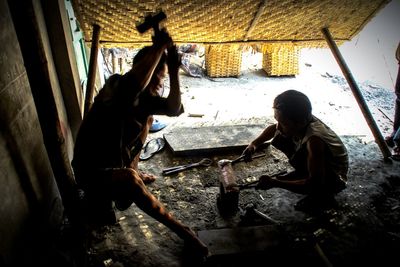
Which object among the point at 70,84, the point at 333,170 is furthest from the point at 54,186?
the point at 333,170

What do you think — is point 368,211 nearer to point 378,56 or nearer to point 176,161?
point 176,161

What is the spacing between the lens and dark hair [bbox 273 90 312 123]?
290cm

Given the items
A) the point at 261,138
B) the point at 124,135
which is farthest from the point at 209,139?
the point at 124,135

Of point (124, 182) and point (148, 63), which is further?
point (124, 182)

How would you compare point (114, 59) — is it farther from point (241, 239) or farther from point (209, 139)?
A: point (241, 239)

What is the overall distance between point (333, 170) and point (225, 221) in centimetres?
131

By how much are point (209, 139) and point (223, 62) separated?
14.8 ft

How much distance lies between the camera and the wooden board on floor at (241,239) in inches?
112

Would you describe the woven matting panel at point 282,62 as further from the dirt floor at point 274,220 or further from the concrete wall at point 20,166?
the concrete wall at point 20,166

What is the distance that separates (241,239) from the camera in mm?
2957

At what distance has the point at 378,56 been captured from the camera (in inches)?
424

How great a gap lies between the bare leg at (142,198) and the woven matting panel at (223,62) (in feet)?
21.3

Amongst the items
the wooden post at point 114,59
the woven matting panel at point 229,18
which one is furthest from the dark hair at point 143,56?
the wooden post at point 114,59

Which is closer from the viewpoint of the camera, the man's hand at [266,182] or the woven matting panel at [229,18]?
the man's hand at [266,182]
